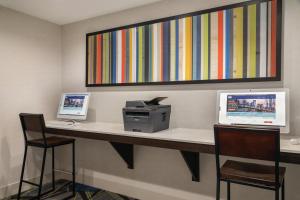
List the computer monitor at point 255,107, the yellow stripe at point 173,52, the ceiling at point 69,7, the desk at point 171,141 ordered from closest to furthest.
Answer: the desk at point 171,141, the computer monitor at point 255,107, the yellow stripe at point 173,52, the ceiling at point 69,7

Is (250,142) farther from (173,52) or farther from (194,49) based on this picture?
(173,52)

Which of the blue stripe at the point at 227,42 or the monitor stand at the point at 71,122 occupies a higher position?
the blue stripe at the point at 227,42

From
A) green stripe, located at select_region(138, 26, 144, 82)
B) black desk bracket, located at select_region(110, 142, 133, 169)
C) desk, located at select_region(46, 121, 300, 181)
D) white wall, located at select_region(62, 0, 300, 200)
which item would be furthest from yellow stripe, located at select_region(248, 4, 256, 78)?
black desk bracket, located at select_region(110, 142, 133, 169)

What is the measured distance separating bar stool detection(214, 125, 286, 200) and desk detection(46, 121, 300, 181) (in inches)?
5.4

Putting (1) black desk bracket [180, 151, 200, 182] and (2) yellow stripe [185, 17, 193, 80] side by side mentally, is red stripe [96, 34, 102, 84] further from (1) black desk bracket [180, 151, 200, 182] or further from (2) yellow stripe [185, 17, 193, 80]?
(1) black desk bracket [180, 151, 200, 182]

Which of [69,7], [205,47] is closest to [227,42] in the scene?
[205,47]

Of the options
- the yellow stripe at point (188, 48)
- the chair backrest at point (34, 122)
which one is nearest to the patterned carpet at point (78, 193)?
the chair backrest at point (34, 122)

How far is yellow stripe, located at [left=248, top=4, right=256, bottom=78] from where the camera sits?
87.7 inches

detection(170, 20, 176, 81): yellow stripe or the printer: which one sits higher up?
detection(170, 20, 176, 81): yellow stripe

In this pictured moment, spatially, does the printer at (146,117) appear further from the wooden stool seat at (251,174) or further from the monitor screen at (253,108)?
the wooden stool seat at (251,174)

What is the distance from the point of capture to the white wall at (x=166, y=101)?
2.10m

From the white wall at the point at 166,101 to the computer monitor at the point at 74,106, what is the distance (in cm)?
19

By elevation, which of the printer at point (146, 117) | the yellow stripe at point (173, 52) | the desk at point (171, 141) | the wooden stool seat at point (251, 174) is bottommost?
the wooden stool seat at point (251, 174)

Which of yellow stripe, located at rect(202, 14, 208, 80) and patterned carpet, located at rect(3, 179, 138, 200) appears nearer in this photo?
yellow stripe, located at rect(202, 14, 208, 80)
